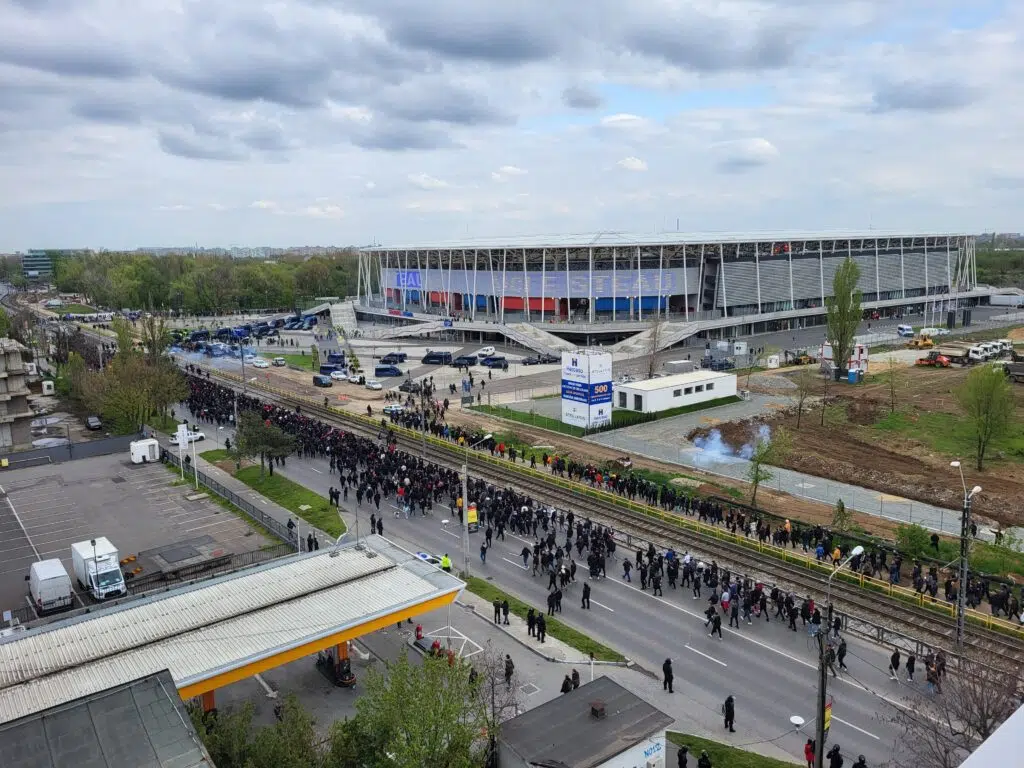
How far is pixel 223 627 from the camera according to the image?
17391mm

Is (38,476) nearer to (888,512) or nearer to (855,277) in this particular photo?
(888,512)

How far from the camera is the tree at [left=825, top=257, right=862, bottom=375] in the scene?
54.3 meters

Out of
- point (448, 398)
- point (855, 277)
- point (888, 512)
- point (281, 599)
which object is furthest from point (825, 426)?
point (281, 599)

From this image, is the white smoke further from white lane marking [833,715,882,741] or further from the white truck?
the white truck

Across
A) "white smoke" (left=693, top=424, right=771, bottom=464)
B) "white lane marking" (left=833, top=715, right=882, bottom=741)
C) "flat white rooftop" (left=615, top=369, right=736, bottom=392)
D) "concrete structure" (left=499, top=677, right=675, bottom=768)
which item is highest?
"flat white rooftop" (left=615, top=369, right=736, bottom=392)

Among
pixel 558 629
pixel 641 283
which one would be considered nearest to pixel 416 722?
pixel 558 629

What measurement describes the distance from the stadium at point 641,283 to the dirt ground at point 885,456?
28996 mm

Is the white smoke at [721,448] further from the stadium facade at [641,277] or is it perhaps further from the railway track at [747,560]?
the stadium facade at [641,277]

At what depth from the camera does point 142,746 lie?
1072 centimetres

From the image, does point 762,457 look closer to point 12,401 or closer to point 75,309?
point 12,401

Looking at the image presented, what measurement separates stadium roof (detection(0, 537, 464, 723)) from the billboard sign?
23315mm

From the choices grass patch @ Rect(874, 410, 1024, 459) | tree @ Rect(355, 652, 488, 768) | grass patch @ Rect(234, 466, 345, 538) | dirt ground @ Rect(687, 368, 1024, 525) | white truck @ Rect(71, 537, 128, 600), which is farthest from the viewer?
grass patch @ Rect(874, 410, 1024, 459)

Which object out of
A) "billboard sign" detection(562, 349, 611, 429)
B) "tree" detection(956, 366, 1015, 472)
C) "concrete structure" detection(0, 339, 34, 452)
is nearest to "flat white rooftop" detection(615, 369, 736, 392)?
"billboard sign" detection(562, 349, 611, 429)

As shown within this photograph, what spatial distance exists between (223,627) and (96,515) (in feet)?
59.4
